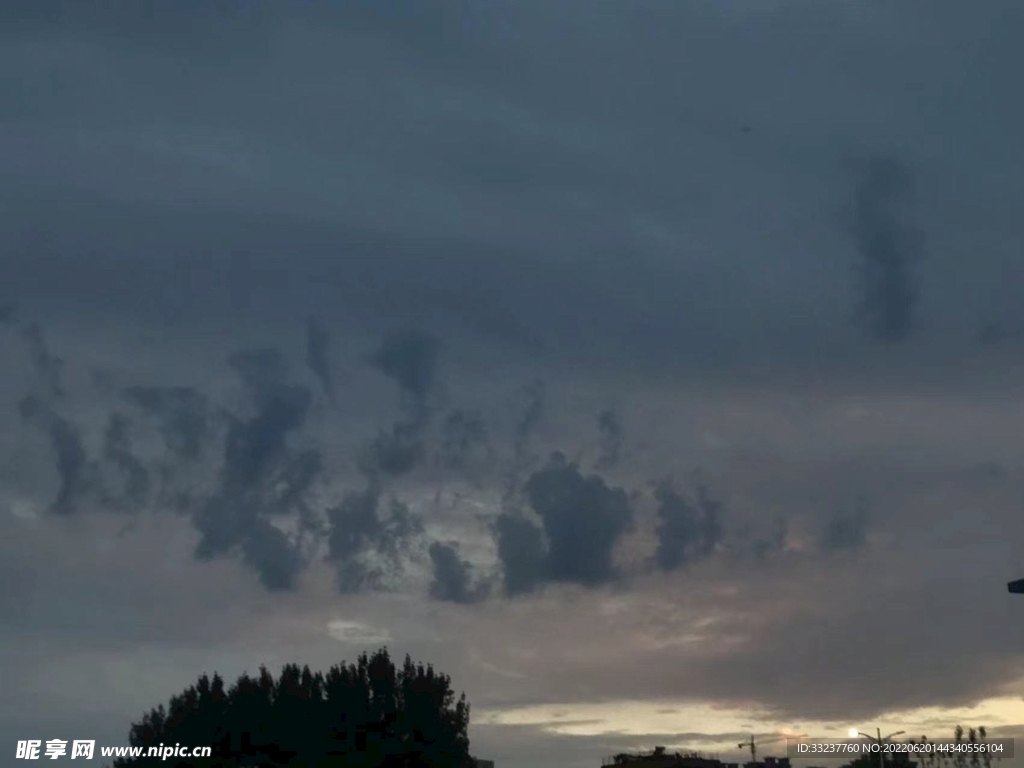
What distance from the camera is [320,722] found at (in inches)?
5699

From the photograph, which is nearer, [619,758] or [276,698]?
[276,698]

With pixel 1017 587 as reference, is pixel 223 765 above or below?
below

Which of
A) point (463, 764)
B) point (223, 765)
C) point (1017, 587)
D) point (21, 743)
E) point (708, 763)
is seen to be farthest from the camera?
point (708, 763)

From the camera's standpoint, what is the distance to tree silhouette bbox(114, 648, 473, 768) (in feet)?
453

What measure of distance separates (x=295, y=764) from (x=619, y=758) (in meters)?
70.1

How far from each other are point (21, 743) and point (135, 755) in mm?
38969

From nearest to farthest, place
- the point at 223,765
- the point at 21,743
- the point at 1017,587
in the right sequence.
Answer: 1. the point at 1017,587
2. the point at 21,743
3. the point at 223,765

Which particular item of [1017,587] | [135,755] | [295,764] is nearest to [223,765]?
[295,764]

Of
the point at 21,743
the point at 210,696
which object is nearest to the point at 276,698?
the point at 210,696

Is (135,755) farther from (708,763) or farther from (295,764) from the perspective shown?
(708,763)

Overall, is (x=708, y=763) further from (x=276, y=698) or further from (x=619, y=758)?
(x=276, y=698)

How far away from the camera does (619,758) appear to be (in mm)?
189125

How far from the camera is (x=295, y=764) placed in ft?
437

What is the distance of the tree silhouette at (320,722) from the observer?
453 feet
